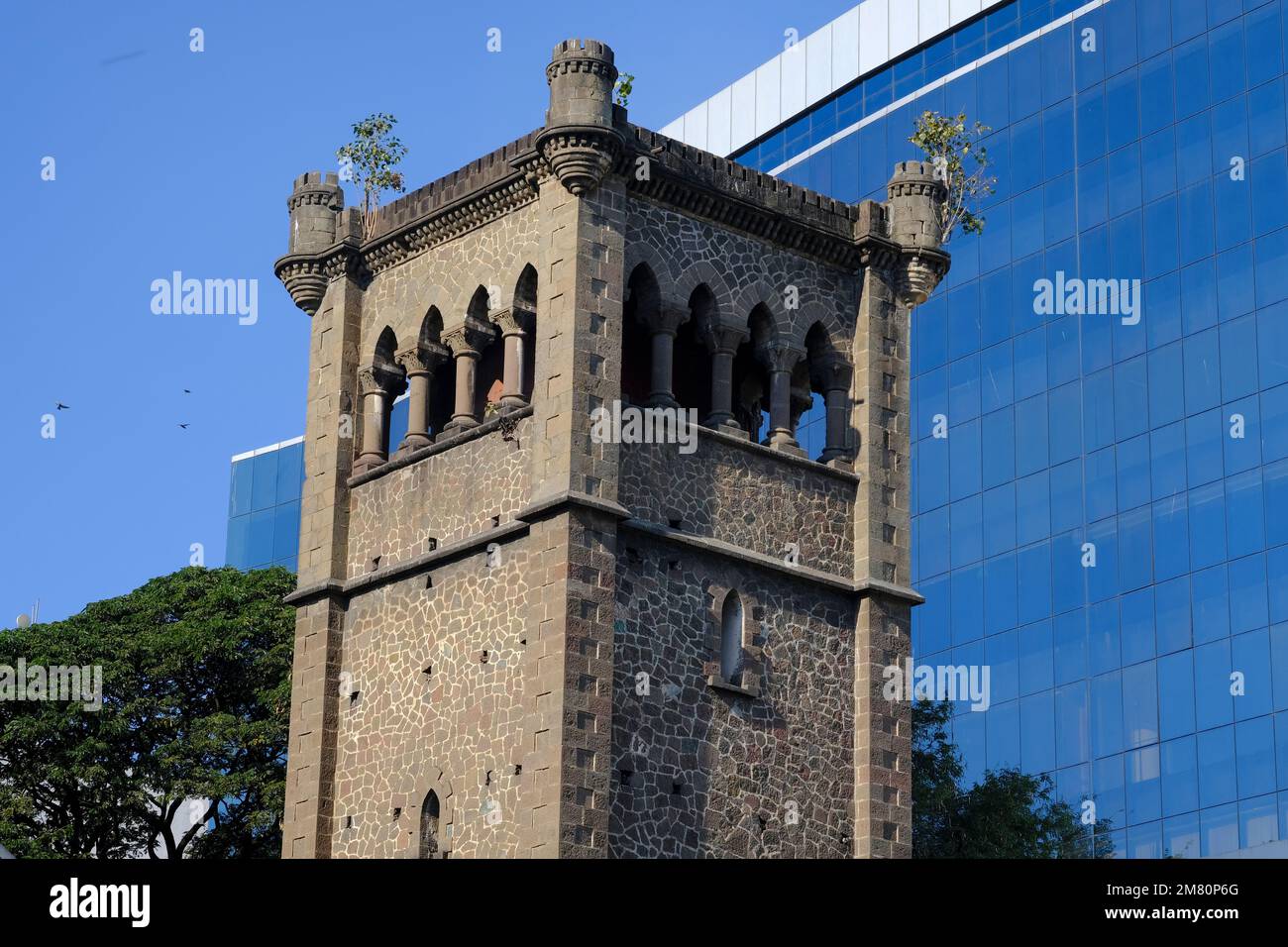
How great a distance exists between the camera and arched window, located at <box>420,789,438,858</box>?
47.1 metres

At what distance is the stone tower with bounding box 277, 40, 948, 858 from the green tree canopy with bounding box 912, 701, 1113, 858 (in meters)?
13.9

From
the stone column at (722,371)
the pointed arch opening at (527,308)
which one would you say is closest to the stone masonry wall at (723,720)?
the stone column at (722,371)

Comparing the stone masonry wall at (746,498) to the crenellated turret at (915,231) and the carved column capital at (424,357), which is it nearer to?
the crenellated turret at (915,231)

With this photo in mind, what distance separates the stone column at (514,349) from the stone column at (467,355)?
32.9 inches

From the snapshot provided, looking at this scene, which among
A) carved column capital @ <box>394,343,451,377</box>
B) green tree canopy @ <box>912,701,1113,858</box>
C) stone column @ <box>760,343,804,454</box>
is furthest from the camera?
green tree canopy @ <box>912,701,1113,858</box>

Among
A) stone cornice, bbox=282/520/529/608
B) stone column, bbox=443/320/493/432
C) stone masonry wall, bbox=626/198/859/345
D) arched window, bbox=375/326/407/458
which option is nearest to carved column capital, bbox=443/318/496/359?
stone column, bbox=443/320/493/432

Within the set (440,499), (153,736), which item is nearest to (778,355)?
(440,499)

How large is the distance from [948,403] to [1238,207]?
1386cm

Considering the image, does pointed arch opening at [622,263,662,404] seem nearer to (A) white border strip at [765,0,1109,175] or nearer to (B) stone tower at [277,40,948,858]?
(B) stone tower at [277,40,948,858]

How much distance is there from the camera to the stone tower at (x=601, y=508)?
4628 cm

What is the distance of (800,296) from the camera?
51.6m
